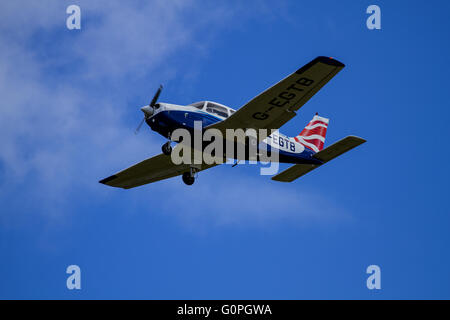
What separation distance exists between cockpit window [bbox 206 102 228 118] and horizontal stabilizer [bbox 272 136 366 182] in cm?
429

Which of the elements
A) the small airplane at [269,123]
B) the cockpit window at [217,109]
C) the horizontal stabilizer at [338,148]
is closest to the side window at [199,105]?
the small airplane at [269,123]

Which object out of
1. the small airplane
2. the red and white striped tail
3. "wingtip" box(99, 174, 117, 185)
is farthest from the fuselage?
"wingtip" box(99, 174, 117, 185)

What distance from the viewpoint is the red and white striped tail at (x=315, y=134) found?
1028 inches

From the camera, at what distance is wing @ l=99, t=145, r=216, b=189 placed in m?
25.6

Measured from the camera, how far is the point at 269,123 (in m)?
22.1

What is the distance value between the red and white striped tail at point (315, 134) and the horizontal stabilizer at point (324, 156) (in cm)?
87

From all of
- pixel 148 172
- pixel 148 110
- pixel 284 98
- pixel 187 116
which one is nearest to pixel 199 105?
pixel 187 116

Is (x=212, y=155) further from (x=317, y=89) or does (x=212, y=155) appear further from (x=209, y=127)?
(x=317, y=89)

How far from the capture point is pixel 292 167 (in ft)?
84.7

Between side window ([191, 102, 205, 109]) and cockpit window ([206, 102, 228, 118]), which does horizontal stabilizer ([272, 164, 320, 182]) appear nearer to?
cockpit window ([206, 102, 228, 118])

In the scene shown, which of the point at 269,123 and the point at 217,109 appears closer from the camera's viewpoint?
the point at 269,123

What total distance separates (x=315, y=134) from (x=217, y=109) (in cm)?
588

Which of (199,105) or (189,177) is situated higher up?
(199,105)

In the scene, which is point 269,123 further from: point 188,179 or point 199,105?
point 188,179
